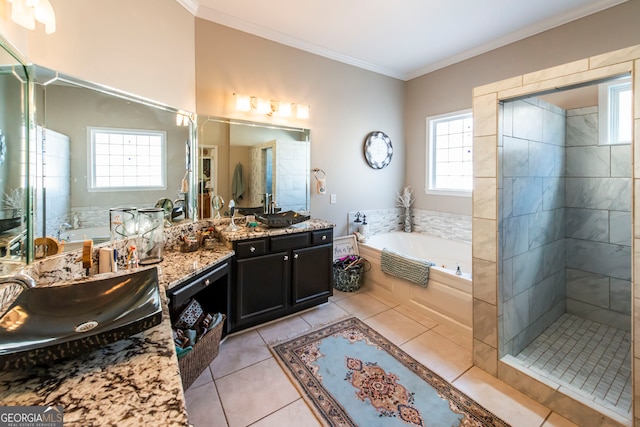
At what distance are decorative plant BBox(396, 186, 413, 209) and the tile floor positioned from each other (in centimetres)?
182

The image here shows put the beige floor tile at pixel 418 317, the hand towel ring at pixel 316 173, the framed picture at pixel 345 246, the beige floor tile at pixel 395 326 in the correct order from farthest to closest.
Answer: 1. the framed picture at pixel 345 246
2. the hand towel ring at pixel 316 173
3. the beige floor tile at pixel 418 317
4. the beige floor tile at pixel 395 326

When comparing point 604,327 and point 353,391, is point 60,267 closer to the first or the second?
point 353,391

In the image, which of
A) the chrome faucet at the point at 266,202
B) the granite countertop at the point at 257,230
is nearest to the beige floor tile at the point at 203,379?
the granite countertop at the point at 257,230

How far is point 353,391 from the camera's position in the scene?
1.82m

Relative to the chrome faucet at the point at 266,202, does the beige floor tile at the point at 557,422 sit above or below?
below

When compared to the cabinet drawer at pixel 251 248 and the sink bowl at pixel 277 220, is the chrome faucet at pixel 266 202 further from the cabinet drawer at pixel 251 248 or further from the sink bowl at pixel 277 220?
the cabinet drawer at pixel 251 248

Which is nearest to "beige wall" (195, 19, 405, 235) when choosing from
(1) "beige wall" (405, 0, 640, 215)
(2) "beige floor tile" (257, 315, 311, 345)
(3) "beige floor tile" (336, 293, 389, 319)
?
(1) "beige wall" (405, 0, 640, 215)

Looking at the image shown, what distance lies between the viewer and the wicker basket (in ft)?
5.31

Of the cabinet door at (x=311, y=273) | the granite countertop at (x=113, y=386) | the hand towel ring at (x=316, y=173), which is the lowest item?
the cabinet door at (x=311, y=273)

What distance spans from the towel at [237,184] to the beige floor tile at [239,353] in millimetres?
1329

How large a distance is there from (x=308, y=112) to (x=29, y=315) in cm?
292

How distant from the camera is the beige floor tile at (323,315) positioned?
2.67 m

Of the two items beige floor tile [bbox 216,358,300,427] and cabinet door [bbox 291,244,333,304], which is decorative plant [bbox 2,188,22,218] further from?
cabinet door [bbox 291,244,333,304]

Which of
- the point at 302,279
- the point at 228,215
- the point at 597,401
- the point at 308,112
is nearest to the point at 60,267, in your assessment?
the point at 228,215
